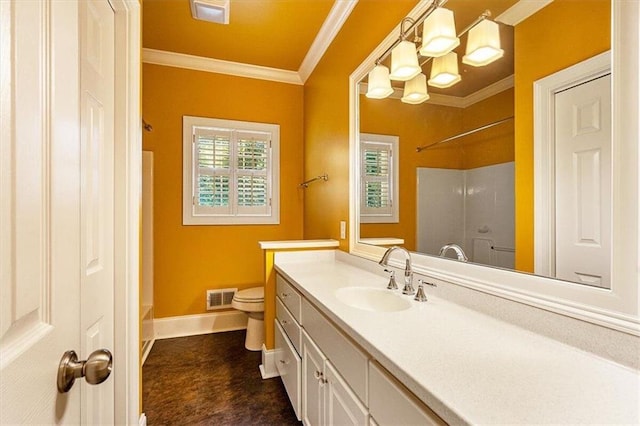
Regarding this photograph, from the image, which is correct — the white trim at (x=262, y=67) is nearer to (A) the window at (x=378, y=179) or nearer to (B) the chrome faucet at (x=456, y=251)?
(A) the window at (x=378, y=179)

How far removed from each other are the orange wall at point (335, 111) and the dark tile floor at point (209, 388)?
43.8 inches

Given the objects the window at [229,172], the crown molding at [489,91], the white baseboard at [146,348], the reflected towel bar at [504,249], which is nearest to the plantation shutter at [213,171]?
the window at [229,172]

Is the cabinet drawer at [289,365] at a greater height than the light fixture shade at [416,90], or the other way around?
the light fixture shade at [416,90]

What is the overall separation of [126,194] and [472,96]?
152 centimetres

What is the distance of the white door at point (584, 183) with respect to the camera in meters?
0.76

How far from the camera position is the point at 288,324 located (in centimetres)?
173

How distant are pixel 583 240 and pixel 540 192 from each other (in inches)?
7.3

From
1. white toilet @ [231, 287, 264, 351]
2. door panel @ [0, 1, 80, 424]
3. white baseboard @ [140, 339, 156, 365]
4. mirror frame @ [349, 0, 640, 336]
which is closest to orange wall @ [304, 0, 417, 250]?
white toilet @ [231, 287, 264, 351]

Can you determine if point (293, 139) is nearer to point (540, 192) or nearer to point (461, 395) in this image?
point (540, 192)

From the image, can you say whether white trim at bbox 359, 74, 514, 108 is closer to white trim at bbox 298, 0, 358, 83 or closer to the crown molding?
the crown molding

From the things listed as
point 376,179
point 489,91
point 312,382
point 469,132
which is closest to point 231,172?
point 376,179

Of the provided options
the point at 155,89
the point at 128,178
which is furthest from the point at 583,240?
the point at 155,89

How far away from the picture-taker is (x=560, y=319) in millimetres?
812

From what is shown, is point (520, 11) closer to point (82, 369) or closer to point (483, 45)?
point (483, 45)
